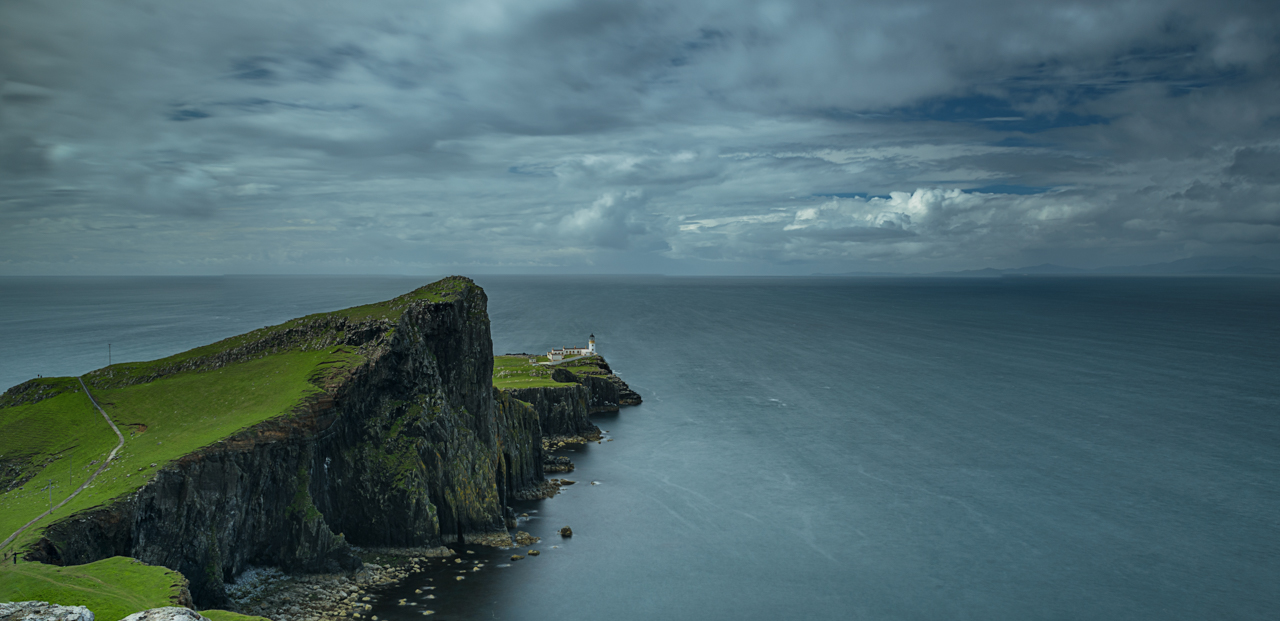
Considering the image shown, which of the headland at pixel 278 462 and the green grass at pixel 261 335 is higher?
the green grass at pixel 261 335

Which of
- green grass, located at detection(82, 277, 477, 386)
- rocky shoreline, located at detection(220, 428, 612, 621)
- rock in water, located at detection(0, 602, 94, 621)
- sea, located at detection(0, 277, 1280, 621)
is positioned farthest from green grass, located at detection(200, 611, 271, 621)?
green grass, located at detection(82, 277, 477, 386)

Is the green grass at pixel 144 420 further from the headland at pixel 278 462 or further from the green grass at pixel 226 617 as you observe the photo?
the green grass at pixel 226 617

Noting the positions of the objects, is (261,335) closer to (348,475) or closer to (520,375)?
(348,475)

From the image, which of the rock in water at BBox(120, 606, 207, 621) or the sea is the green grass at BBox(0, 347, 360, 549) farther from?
the rock in water at BBox(120, 606, 207, 621)

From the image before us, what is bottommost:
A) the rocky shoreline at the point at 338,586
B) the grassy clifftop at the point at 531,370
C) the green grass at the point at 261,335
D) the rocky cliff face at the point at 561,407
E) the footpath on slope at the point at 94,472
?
the rocky shoreline at the point at 338,586

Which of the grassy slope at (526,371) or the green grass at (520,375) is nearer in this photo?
the green grass at (520,375)

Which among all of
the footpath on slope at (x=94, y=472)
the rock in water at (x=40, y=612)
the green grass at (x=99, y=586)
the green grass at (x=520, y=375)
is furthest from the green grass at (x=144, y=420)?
the green grass at (x=520, y=375)

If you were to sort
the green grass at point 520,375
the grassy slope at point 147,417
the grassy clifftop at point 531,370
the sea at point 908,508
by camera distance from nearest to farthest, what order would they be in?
the grassy slope at point 147,417, the sea at point 908,508, the green grass at point 520,375, the grassy clifftop at point 531,370
